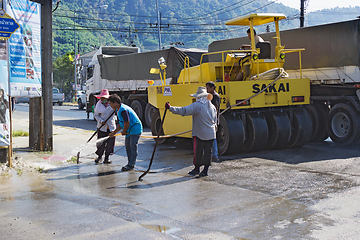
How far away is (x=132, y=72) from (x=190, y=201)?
1422 centimetres

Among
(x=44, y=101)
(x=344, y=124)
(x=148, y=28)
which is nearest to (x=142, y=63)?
(x=44, y=101)

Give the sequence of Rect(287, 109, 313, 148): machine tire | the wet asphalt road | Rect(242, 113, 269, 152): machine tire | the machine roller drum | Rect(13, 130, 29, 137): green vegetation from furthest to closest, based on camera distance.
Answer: Rect(13, 130, 29, 137): green vegetation < the machine roller drum < Rect(287, 109, 313, 148): machine tire < Rect(242, 113, 269, 152): machine tire < the wet asphalt road

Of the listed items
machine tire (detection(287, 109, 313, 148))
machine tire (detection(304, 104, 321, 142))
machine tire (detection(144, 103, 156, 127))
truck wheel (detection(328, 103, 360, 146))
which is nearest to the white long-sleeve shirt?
machine tire (detection(287, 109, 313, 148))

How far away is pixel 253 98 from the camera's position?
10.2 meters

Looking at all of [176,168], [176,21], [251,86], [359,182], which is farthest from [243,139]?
[176,21]

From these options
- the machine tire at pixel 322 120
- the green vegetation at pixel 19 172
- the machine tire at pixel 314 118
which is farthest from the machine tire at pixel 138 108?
the green vegetation at pixel 19 172

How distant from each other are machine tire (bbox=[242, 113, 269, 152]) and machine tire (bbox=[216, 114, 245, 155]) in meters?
0.29

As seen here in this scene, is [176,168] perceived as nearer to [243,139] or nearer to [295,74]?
[243,139]

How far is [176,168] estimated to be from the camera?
8984mm

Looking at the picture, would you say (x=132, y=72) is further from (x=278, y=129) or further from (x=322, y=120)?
(x=278, y=129)

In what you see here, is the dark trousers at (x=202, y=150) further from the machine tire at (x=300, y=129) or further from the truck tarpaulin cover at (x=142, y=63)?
the truck tarpaulin cover at (x=142, y=63)

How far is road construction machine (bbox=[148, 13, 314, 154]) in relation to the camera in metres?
10.0

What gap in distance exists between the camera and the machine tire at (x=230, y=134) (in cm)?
994

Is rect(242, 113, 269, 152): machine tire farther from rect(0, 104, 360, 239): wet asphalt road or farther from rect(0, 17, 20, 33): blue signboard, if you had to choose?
rect(0, 17, 20, 33): blue signboard
